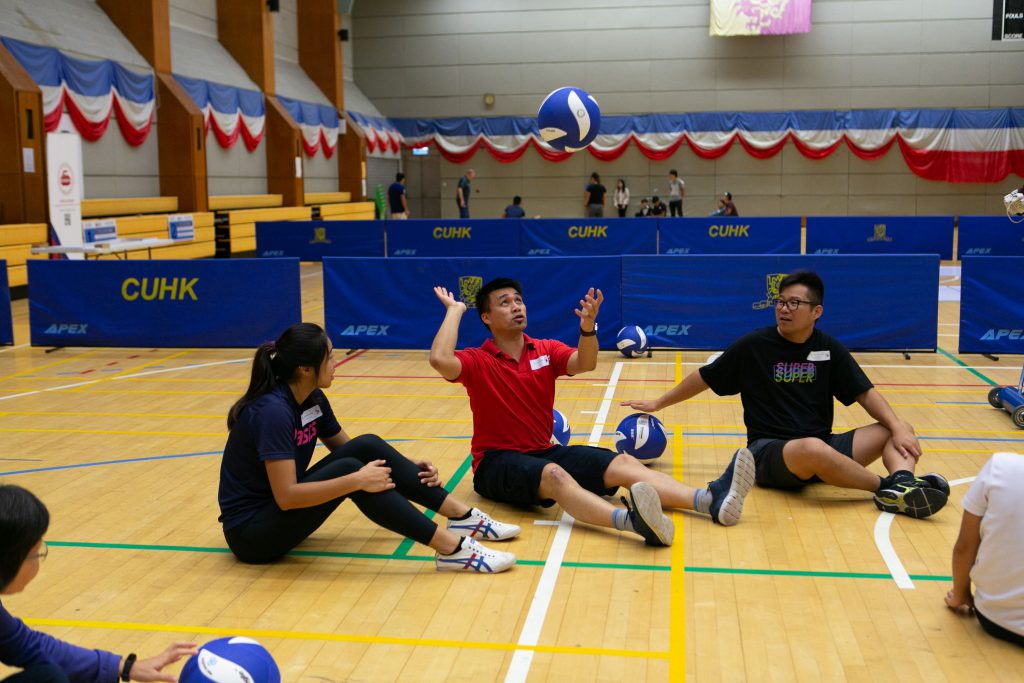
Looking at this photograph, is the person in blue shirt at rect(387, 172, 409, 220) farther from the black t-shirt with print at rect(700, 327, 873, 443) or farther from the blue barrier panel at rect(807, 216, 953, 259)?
the black t-shirt with print at rect(700, 327, 873, 443)

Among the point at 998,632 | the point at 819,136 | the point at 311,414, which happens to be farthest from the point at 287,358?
the point at 819,136

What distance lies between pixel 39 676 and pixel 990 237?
2379cm

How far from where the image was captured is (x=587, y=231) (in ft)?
75.2

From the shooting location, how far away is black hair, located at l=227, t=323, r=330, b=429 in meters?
5.39

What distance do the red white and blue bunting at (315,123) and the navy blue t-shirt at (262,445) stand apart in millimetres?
26717

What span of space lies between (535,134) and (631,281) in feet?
83.7

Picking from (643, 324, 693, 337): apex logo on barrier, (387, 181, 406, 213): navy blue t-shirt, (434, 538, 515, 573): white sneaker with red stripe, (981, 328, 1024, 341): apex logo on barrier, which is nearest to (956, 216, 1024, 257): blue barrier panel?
(981, 328, 1024, 341): apex logo on barrier

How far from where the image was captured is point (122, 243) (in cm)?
1966

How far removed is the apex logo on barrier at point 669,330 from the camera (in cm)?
1297

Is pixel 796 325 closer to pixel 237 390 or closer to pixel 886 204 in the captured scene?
pixel 237 390

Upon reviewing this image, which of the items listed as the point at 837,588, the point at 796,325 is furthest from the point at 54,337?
the point at 837,588

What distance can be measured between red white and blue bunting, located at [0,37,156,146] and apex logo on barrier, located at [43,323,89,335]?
7.89m

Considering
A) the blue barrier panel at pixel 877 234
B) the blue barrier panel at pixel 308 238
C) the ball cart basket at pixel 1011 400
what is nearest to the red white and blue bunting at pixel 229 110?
the blue barrier panel at pixel 308 238

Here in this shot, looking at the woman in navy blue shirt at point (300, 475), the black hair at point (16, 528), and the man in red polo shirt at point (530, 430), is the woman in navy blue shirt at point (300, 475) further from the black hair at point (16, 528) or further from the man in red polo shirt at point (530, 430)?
the black hair at point (16, 528)
